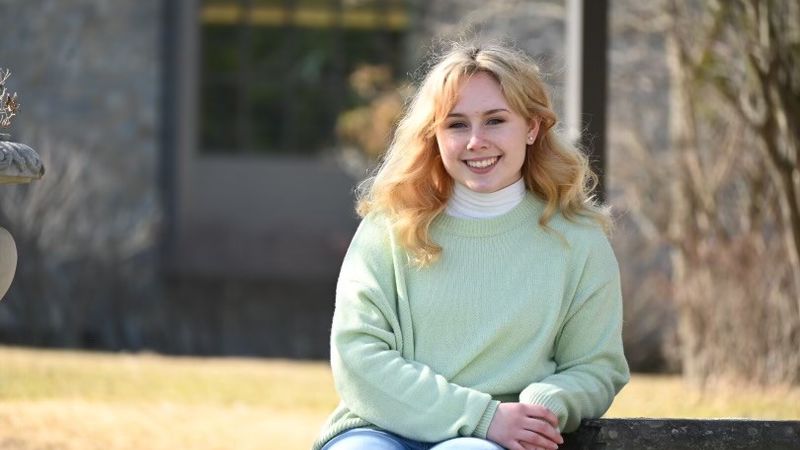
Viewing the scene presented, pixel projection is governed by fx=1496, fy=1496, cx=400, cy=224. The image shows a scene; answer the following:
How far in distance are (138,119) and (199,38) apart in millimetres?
1187

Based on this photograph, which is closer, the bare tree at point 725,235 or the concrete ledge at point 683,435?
the concrete ledge at point 683,435

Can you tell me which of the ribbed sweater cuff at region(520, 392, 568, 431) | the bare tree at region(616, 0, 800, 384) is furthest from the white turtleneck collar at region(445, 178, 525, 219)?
the bare tree at region(616, 0, 800, 384)

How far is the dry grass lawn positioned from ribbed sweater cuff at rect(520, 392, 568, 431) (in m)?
2.68

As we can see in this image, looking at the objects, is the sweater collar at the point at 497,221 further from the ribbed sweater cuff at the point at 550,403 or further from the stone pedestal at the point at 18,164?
the stone pedestal at the point at 18,164

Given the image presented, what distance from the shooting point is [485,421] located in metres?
3.09

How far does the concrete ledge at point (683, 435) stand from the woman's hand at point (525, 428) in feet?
→ 0.42

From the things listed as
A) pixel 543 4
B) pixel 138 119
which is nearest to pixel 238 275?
pixel 138 119

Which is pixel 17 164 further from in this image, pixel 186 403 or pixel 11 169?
pixel 186 403

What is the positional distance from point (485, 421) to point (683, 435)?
1.43 ft

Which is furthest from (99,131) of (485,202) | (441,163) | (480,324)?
(480,324)

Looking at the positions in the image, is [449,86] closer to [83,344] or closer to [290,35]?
[83,344]

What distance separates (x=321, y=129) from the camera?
14.9 meters

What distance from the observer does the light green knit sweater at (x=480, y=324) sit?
319 centimetres

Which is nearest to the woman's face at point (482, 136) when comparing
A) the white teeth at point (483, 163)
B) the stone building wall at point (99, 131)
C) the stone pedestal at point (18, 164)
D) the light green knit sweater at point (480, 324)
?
the white teeth at point (483, 163)
